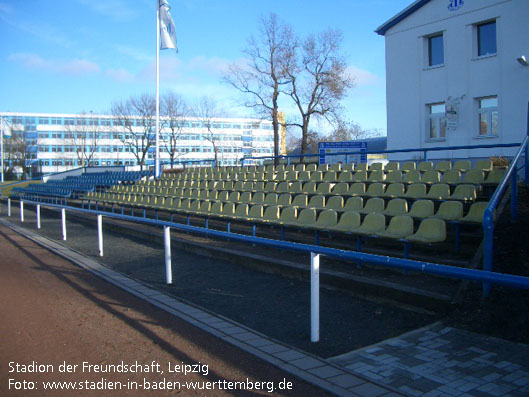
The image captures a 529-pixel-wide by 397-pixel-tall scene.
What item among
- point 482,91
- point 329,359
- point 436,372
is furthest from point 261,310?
point 482,91

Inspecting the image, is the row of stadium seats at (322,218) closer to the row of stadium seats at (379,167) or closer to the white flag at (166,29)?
the row of stadium seats at (379,167)

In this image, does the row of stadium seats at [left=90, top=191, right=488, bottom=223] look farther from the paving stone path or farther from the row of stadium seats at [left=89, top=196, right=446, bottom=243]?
the paving stone path

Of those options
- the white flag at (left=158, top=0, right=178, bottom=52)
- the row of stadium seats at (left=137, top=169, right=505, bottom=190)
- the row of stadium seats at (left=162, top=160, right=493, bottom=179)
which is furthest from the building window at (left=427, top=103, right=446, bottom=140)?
the white flag at (left=158, top=0, right=178, bottom=52)

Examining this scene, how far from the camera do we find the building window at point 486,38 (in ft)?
57.9

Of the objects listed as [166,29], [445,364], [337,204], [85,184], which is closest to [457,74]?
[337,204]

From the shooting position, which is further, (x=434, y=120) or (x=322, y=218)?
(x=434, y=120)

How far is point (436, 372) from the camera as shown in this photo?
4066mm

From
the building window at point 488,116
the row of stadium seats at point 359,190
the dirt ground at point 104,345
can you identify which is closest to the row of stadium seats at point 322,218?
the row of stadium seats at point 359,190

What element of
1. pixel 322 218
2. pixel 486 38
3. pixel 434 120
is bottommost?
pixel 322 218

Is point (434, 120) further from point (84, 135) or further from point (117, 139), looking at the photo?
point (117, 139)

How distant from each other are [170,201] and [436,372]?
1286 cm

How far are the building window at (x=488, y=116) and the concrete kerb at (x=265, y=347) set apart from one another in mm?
15580

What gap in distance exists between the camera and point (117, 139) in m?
63.9

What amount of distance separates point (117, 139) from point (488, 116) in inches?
2198
